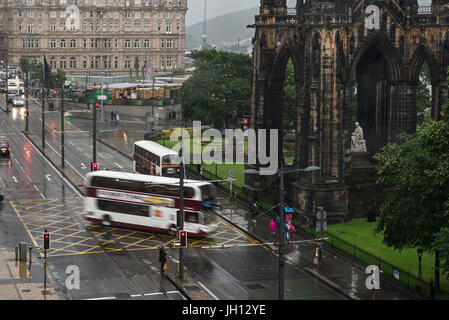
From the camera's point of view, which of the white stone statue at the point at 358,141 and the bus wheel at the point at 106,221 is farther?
the white stone statue at the point at 358,141

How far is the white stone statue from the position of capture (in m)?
70.1

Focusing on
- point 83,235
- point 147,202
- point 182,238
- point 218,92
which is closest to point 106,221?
point 83,235

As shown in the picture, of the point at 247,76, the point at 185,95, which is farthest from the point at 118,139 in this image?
the point at 247,76

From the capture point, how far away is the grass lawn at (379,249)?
53750 mm

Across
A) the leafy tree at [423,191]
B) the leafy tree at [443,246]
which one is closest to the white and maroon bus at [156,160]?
the leafy tree at [423,191]

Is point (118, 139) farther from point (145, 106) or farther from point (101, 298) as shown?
point (101, 298)

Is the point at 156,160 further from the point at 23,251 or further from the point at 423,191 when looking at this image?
the point at 423,191

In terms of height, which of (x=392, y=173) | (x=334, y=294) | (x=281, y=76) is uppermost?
(x=281, y=76)

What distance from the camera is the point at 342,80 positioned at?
6525 centimetres

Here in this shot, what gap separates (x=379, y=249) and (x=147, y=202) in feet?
55.1

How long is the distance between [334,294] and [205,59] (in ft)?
266

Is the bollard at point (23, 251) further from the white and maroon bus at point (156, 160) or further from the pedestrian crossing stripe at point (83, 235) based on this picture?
the white and maroon bus at point (156, 160)

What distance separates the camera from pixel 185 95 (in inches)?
4786

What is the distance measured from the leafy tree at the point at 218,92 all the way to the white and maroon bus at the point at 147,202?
55.7 m
